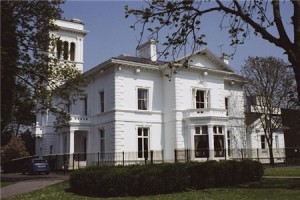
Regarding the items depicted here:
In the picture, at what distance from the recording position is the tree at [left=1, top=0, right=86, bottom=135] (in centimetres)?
2094

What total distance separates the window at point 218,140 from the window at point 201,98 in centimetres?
308

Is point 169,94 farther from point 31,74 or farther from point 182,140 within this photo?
point 31,74

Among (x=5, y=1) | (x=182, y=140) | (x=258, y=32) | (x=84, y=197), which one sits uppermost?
(x=5, y=1)

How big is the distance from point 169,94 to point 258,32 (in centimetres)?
1978

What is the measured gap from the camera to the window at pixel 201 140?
→ 3272cm

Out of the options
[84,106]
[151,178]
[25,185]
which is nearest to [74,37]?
[84,106]

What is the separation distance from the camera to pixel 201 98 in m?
35.8

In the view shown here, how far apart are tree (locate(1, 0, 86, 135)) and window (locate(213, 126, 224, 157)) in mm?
13575

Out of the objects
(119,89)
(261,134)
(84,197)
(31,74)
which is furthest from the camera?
(261,134)

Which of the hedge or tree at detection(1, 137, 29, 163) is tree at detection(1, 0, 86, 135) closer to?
the hedge

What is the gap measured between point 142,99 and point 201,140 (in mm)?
6646

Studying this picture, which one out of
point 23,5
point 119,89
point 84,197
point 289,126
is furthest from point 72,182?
point 289,126

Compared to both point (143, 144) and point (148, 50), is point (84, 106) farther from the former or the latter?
point (148, 50)

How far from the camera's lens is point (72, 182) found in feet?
52.9
